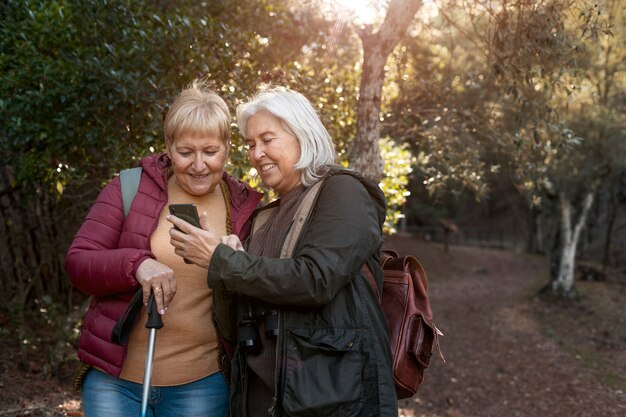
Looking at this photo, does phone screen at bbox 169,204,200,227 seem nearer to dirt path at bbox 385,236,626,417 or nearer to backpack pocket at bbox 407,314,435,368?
backpack pocket at bbox 407,314,435,368

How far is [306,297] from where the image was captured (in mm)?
2121

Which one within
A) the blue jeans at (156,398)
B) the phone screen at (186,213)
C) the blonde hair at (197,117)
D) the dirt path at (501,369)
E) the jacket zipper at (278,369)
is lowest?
the dirt path at (501,369)

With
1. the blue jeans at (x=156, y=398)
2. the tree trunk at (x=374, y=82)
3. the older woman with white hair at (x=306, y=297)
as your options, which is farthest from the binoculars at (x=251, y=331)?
the tree trunk at (x=374, y=82)

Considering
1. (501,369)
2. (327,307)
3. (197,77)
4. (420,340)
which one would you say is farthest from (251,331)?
(501,369)

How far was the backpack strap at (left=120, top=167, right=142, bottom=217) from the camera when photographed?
8.31ft

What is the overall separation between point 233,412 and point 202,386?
0.71 feet

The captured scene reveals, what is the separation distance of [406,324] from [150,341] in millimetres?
1009

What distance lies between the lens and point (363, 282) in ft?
7.62

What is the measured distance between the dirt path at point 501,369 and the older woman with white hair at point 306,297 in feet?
19.4

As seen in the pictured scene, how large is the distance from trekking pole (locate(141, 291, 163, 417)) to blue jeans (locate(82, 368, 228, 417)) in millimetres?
149

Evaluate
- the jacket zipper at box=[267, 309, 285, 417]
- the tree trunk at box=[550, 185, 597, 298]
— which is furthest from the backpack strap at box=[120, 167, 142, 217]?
the tree trunk at box=[550, 185, 597, 298]

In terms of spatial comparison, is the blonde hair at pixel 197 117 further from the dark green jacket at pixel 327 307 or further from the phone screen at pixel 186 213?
the dark green jacket at pixel 327 307

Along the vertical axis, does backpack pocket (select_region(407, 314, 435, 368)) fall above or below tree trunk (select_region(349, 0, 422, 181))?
below

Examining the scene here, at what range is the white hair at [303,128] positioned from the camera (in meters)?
2.46
